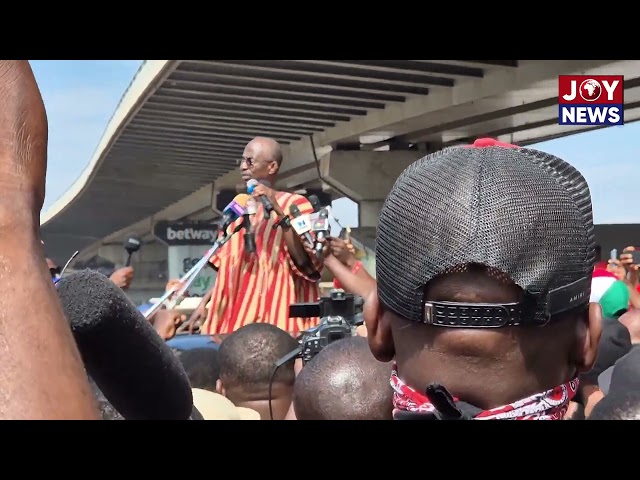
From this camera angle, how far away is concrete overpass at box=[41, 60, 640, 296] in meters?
14.8

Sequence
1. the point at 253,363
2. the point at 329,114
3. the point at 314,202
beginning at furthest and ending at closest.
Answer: the point at 329,114
the point at 314,202
the point at 253,363

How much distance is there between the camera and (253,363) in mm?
2902

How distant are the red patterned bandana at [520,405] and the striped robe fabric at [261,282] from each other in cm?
303

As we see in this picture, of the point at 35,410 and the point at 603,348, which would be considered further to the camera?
the point at 603,348

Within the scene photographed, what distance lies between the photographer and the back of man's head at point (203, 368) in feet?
10.2

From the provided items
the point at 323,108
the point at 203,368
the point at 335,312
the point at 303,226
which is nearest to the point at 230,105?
the point at 323,108

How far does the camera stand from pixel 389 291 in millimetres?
1130

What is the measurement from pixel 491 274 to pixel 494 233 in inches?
2.1

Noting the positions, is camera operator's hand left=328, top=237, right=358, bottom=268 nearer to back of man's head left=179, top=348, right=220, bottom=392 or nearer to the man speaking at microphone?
the man speaking at microphone

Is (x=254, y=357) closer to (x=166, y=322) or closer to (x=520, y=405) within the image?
(x=166, y=322)
